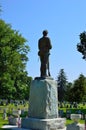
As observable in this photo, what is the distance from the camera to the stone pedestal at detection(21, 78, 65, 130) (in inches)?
829

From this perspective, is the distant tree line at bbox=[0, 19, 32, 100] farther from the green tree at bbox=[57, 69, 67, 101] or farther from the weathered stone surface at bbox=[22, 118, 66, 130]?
the green tree at bbox=[57, 69, 67, 101]

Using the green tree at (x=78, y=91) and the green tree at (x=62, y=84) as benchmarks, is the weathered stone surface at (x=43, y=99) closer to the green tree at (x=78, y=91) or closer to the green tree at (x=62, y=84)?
the green tree at (x=78, y=91)

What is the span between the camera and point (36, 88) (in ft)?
70.6

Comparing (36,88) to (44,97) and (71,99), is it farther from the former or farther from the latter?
(71,99)

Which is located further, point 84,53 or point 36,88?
point 84,53

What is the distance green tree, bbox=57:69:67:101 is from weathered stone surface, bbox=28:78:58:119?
92921mm

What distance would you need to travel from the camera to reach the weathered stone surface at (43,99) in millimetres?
21172

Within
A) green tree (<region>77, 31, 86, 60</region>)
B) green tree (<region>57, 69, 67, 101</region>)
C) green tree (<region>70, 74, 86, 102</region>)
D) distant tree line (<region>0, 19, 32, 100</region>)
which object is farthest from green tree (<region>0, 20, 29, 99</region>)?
green tree (<region>57, 69, 67, 101</region>)

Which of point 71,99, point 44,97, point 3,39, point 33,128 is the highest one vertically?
point 3,39

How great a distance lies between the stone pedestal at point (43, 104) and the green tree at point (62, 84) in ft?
305

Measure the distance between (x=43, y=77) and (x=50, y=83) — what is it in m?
0.57

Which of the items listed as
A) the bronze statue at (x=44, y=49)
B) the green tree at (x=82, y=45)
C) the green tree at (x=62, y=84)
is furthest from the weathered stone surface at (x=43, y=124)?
the green tree at (x=62, y=84)

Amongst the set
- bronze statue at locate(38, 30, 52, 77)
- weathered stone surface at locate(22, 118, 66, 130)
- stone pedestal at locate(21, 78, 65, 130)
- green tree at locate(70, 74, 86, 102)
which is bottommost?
weathered stone surface at locate(22, 118, 66, 130)

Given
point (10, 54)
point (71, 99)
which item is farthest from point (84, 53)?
point (71, 99)
